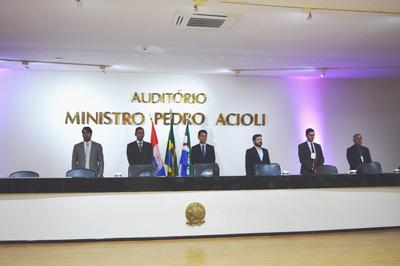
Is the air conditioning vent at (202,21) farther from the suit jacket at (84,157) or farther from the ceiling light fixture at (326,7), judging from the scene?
the suit jacket at (84,157)

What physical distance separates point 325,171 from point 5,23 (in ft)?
15.9

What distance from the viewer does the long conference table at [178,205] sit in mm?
4172

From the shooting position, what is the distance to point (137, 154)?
6.62 m

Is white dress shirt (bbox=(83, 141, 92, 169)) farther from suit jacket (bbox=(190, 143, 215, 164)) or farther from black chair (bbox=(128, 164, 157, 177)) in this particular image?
suit jacket (bbox=(190, 143, 215, 164))

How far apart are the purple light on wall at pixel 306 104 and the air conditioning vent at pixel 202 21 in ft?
12.1

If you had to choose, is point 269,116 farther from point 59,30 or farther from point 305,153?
point 59,30

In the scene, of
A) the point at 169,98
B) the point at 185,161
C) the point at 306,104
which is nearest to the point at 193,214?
the point at 185,161

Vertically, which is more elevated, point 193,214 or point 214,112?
point 214,112

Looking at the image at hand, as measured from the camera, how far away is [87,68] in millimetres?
7348

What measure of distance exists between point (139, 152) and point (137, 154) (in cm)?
5

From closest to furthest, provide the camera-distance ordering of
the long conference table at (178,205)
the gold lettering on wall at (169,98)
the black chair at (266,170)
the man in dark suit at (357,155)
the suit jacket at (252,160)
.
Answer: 1. the long conference table at (178,205)
2. the black chair at (266,170)
3. the suit jacket at (252,160)
4. the man in dark suit at (357,155)
5. the gold lettering on wall at (169,98)

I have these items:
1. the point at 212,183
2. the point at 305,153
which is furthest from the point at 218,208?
the point at 305,153

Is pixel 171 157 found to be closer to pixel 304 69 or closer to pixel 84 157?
pixel 84 157

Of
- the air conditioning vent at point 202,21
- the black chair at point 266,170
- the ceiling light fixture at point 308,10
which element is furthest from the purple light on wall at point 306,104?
the ceiling light fixture at point 308,10
